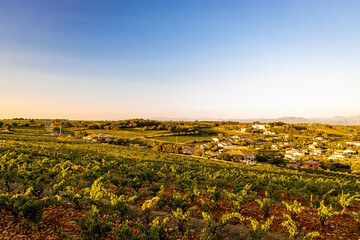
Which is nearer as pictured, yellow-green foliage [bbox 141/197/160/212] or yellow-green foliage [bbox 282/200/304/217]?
yellow-green foliage [bbox 141/197/160/212]

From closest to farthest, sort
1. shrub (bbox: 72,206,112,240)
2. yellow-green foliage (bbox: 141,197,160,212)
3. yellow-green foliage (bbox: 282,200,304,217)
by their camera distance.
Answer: shrub (bbox: 72,206,112,240)
yellow-green foliage (bbox: 141,197,160,212)
yellow-green foliage (bbox: 282,200,304,217)

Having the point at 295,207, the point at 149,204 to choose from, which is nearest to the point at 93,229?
the point at 149,204

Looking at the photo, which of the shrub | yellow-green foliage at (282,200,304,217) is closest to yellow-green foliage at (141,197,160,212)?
the shrub

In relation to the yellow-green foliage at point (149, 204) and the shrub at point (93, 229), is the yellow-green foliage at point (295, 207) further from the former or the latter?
the shrub at point (93, 229)

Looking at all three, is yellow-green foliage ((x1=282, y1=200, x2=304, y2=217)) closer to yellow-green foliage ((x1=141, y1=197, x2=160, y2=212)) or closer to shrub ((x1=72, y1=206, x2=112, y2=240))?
yellow-green foliage ((x1=141, y1=197, x2=160, y2=212))

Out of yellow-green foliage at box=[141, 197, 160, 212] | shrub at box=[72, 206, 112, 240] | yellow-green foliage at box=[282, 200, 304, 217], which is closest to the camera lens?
shrub at box=[72, 206, 112, 240]

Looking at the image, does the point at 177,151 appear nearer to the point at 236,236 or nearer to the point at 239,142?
the point at 239,142

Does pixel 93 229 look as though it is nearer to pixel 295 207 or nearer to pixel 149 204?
pixel 149 204

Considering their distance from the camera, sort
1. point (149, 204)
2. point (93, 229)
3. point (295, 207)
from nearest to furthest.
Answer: point (93, 229)
point (149, 204)
point (295, 207)

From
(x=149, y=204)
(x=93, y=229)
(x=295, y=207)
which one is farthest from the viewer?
(x=295, y=207)

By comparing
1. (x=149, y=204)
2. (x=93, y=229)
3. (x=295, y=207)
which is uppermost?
(x=149, y=204)

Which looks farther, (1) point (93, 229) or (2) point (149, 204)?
(2) point (149, 204)
